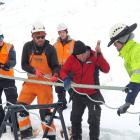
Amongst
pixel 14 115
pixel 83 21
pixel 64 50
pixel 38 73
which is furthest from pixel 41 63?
pixel 83 21

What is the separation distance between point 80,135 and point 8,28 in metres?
9.48

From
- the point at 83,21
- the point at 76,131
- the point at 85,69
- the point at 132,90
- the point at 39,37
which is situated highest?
the point at 83,21

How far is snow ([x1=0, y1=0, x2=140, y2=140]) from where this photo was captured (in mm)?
9055

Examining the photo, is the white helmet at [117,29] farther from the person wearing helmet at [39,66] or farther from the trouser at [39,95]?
the trouser at [39,95]

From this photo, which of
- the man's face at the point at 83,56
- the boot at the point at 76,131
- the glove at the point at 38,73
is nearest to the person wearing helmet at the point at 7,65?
the glove at the point at 38,73

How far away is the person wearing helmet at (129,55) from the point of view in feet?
14.4

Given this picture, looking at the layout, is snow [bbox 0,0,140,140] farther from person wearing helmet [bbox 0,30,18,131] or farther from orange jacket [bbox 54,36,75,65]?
orange jacket [bbox 54,36,75,65]

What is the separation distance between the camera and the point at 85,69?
18.0 feet

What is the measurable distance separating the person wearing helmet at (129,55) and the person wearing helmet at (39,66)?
139cm

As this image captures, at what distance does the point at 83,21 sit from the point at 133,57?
8724 mm

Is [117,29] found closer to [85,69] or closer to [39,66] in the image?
[85,69]

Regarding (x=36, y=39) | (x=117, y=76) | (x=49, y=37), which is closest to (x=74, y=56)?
(x=36, y=39)

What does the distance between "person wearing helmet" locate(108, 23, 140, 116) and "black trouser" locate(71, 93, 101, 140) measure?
36.9 inches

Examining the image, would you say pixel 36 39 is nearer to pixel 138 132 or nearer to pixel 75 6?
pixel 138 132
